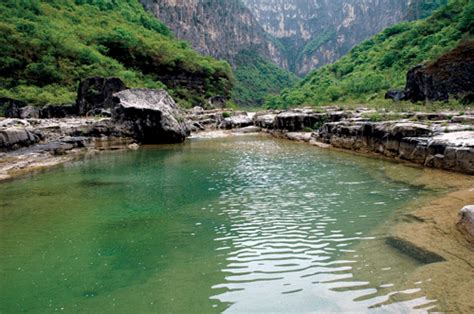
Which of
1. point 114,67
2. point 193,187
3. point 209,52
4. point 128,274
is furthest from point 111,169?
point 209,52

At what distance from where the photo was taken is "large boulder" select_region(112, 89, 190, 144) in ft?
86.0

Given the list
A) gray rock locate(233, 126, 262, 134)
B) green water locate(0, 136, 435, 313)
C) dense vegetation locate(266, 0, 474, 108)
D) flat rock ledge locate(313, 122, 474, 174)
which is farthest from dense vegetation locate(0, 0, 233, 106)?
green water locate(0, 136, 435, 313)

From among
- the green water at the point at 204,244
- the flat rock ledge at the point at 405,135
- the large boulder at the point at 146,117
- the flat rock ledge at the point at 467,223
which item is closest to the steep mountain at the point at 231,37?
the large boulder at the point at 146,117

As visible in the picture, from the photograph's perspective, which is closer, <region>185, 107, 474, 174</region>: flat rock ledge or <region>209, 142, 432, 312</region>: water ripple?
<region>209, 142, 432, 312</region>: water ripple

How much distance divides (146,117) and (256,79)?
416 ft

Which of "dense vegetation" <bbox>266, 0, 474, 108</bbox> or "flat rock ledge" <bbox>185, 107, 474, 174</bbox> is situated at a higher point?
"dense vegetation" <bbox>266, 0, 474, 108</bbox>

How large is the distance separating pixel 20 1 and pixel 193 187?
58346mm

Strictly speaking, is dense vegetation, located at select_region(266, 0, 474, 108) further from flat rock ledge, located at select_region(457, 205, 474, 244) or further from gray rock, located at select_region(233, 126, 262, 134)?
flat rock ledge, located at select_region(457, 205, 474, 244)

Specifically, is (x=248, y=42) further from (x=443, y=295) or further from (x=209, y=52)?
(x=443, y=295)

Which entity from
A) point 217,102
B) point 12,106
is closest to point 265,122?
point 12,106

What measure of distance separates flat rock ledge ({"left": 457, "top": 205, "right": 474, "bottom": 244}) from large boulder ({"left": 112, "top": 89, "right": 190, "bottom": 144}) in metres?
22.2

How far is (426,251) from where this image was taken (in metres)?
6.00

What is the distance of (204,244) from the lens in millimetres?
6773

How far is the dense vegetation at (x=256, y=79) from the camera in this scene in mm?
133000
